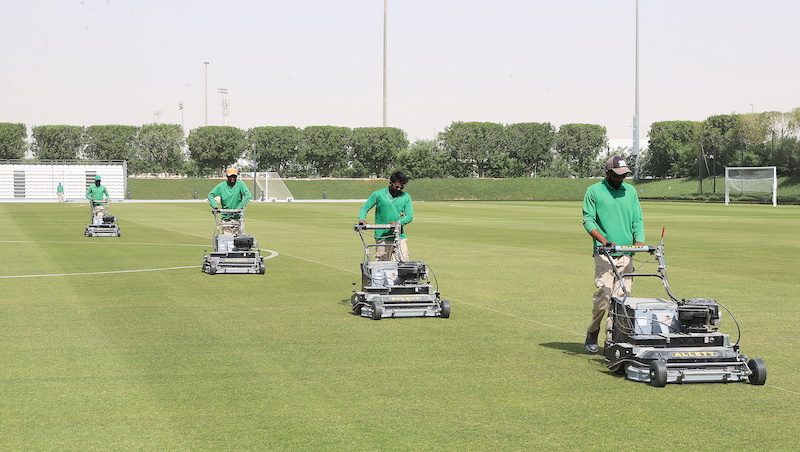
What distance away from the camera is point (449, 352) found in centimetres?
1349

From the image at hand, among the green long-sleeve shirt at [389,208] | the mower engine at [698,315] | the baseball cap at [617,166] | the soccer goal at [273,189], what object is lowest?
the soccer goal at [273,189]

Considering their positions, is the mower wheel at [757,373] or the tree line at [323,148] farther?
the tree line at [323,148]

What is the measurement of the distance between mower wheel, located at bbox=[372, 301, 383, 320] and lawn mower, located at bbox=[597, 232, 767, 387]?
16.3 feet

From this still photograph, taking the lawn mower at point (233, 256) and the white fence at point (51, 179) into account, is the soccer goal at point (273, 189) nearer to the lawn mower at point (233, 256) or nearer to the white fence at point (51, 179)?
A: the white fence at point (51, 179)

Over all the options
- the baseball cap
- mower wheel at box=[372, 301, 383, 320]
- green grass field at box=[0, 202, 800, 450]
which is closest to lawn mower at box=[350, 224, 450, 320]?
mower wheel at box=[372, 301, 383, 320]

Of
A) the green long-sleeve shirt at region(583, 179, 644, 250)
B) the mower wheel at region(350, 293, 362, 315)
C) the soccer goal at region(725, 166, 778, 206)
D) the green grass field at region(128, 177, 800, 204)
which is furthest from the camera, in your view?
the green grass field at region(128, 177, 800, 204)

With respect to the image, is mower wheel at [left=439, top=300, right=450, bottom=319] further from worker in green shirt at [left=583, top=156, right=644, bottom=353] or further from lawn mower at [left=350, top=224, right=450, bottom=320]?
worker in green shirt at [left=583, top=156, right=644, bottom=353]

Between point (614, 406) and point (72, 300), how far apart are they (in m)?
11.5

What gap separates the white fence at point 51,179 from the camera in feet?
394

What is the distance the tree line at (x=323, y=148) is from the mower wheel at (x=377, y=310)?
455 ft

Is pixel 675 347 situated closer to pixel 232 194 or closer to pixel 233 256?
pixel 233 256

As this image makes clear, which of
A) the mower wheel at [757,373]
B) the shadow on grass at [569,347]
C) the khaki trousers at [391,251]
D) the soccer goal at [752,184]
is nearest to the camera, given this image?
the mower wheel at [757,373]

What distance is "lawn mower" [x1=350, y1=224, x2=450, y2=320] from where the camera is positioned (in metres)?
16.6

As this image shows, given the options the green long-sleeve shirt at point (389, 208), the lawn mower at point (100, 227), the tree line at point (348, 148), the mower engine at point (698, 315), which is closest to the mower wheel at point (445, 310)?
the green long-sleeve shirt at point (389, 208)
